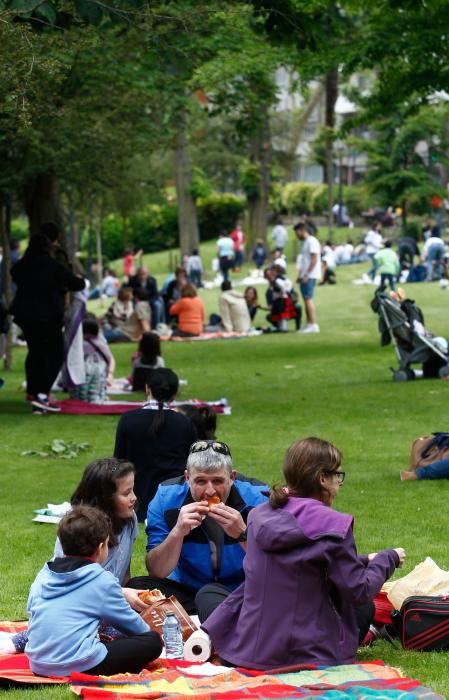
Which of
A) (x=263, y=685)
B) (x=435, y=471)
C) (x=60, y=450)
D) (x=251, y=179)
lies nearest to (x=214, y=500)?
(x=263, y=685)

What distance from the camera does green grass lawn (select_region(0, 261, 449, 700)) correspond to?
9336mm

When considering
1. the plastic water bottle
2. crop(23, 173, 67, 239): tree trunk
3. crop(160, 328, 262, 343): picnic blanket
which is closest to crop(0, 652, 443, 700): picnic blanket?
the plastic water bottle

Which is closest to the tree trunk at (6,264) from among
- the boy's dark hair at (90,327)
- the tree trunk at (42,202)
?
the tree trunk at (42,202)

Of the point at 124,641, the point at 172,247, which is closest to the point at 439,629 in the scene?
the point at 124,641

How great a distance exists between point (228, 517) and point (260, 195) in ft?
166

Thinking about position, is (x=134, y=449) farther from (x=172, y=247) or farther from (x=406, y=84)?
(x=172, y=247)

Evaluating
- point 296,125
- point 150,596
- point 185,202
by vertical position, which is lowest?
point 150,596

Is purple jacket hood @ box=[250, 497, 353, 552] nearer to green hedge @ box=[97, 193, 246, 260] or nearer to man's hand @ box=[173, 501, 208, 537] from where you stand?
man's hand @ box=[173, 501, 208, 537]

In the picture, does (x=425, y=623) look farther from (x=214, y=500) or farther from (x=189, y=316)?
(x=189, y=316)

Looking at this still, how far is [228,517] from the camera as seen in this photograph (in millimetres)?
6875

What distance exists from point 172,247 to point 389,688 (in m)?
60.7

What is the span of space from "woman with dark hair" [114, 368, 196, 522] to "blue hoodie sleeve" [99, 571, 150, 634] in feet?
10.3

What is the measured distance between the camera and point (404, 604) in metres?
7.00

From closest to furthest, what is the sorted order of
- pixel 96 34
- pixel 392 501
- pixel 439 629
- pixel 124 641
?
pixel 124 641
pixel 439 629
pixel 392 501
pixel 96 34
